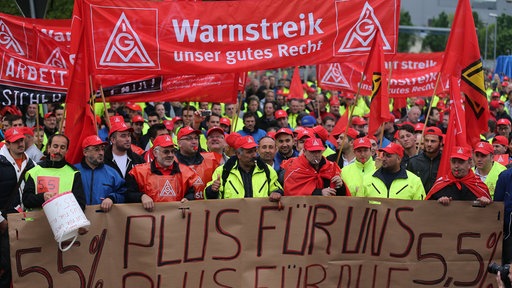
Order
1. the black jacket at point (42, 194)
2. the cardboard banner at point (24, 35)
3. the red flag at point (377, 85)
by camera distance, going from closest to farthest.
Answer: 1. the black jacket at point (42, 194)
2. the red flag at point (377, 85)
3. the cardboard banner at point (24, 35)

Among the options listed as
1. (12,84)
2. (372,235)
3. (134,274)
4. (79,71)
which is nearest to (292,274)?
(372,235)

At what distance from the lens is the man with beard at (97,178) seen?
8.17 meters

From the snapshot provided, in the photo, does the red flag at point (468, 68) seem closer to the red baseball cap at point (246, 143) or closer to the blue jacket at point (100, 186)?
the red baseball cap at point (246, 143)

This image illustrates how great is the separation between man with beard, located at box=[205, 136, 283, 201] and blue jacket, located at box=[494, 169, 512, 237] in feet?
6.23

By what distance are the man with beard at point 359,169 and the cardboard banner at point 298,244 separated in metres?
0.74

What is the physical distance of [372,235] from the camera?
26.4 feet

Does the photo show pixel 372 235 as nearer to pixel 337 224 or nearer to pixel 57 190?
pixel 337 224

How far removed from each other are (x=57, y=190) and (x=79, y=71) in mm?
1760

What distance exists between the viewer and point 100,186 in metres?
8.17

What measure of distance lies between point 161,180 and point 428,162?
3.21 metres

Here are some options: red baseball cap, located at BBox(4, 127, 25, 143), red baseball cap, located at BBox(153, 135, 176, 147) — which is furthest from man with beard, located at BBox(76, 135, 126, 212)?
red baseball cap, located at BBox(4, 127, 25, 143)

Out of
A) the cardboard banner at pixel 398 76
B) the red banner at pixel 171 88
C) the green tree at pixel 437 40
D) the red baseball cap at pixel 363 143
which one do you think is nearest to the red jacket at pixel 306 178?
the red baseball cap at pixel 363 143

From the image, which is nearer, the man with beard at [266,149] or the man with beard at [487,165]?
the man with beard at [266,149]

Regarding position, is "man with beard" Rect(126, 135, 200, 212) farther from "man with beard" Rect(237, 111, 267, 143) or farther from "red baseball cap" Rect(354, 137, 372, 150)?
"man with beard" Rect(237, 111, 267, 143)
